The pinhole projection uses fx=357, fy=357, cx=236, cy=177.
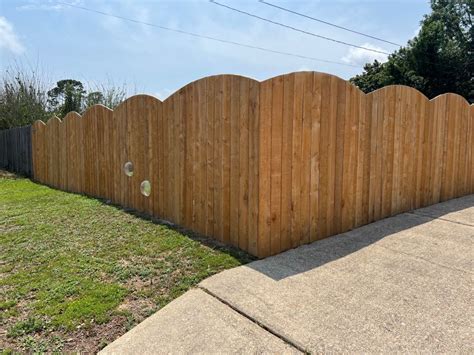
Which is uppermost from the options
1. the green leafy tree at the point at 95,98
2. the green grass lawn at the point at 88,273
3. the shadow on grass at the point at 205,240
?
the green leafy tree at the point at 95,98

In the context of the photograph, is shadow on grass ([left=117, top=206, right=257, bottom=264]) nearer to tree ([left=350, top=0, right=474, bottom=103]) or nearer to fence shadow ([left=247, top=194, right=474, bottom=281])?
fence shadow ([left=247, top=194, right=474, bottom=281])

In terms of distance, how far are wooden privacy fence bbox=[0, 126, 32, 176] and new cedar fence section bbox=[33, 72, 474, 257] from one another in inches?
236

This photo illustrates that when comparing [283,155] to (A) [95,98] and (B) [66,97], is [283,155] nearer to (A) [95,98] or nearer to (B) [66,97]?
(A) [95,98]

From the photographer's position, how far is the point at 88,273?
345 cm

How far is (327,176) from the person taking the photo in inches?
161

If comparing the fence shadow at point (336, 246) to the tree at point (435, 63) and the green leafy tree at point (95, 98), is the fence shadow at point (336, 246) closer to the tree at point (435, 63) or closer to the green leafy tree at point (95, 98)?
the green leafy tree at point (95, 98)

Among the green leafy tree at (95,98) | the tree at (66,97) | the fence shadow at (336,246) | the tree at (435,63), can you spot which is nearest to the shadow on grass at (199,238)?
the fence shadow at (336,246)

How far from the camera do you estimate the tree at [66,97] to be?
49.4 feet

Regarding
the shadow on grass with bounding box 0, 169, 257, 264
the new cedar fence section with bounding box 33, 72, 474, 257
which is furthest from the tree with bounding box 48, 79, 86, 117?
the shadow on grass with bounding box 0, 169, 257, 264

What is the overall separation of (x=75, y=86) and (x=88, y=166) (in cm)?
1028

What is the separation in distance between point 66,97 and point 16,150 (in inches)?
161

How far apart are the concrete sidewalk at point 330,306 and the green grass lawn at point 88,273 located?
0.77 feet

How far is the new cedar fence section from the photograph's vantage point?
11.9 feet

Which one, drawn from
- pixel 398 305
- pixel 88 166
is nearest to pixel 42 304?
Result: pixel 398 305
